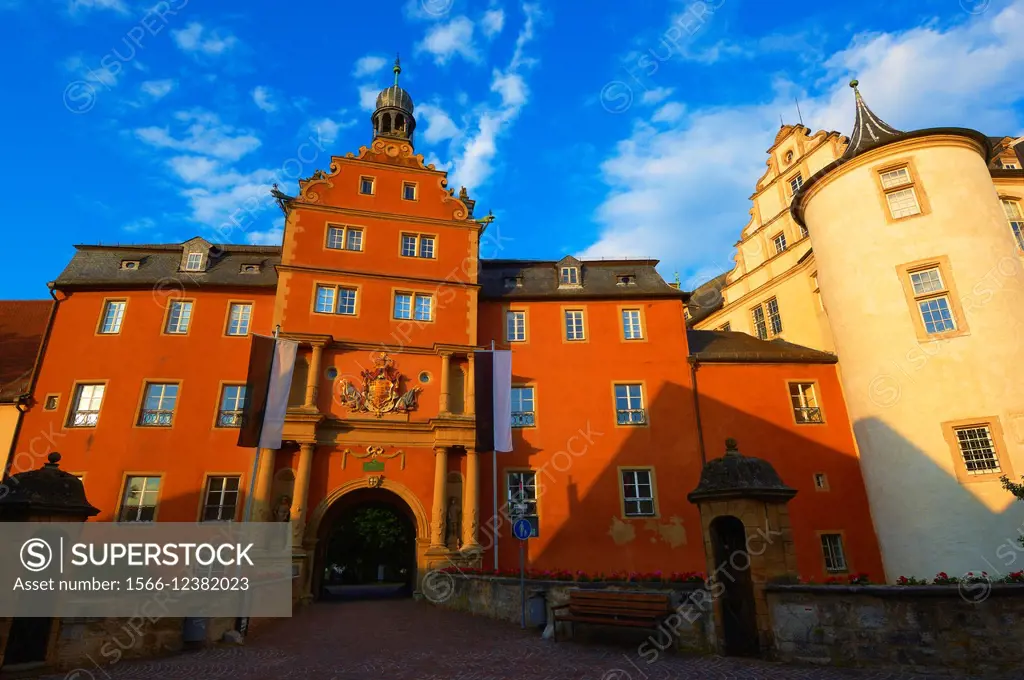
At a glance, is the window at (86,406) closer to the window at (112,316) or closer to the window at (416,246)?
the window at (112,316)

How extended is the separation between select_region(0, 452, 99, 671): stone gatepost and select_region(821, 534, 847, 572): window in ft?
70.5

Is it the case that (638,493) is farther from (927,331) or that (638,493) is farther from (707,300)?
(707,300)

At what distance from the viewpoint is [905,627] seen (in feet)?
23.9

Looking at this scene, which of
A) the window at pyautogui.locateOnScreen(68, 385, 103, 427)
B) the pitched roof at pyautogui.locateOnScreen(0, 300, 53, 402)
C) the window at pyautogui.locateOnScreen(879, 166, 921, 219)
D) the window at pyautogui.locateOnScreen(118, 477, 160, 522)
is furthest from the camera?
the pitched roof at pyautogui.locateOnScreen(0, 300, 53, 402)

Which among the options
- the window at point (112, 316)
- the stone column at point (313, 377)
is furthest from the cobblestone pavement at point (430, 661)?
the window at point (112, 316)

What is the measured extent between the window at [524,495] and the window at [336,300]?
860 cm

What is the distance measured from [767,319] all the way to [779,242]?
12.4ft

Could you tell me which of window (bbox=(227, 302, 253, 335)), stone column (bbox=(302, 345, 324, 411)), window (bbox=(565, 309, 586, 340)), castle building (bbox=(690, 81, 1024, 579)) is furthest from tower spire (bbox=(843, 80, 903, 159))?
window (bbox=(227, 302, 253, 335))

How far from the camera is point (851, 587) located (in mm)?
7742

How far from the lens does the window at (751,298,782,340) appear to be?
1103 inches

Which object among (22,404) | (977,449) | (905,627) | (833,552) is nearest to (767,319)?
(833,552)

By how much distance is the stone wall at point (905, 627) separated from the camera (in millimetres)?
6742

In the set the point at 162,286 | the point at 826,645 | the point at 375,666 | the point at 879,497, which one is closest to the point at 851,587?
the point at 826,645

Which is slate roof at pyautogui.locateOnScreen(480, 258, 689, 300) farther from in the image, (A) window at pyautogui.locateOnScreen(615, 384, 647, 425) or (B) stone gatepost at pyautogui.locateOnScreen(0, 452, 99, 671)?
(B) stone gatepost at pyautogui.locateOnScreen(0, 452, 99, 671)
